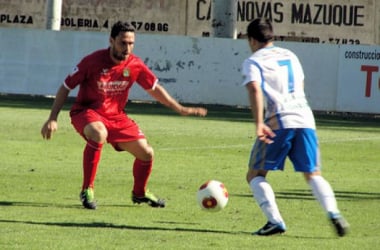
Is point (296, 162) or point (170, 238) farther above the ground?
point (296, 162)

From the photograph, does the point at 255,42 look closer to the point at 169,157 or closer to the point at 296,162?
the point at 296,162

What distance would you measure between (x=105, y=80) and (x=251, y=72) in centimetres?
245

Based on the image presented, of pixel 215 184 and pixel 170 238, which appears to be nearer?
pixel 170 238

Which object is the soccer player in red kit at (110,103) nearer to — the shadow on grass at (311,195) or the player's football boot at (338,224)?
the shadow on grass at (311,195)

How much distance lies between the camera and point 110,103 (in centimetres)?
1227

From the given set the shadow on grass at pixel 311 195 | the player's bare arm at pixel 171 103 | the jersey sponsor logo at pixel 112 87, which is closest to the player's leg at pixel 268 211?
the player's bare arm at pixel 171 103

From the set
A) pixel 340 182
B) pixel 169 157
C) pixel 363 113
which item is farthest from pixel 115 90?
pixel 363 113

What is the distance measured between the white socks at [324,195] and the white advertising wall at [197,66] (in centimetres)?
2019

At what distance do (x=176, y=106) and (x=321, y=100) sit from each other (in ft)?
64.0

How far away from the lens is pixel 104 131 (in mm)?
12062

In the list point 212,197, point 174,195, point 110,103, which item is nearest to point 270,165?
point 212,197

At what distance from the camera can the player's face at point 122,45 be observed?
1173 centimetres

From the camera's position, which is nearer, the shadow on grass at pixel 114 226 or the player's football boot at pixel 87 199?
the shadow on grass at pixel 114 226

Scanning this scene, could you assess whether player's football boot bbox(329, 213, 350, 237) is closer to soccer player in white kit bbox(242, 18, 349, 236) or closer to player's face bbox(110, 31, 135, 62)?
soccer player in white kit bbox(242, 18, 349, 236)
